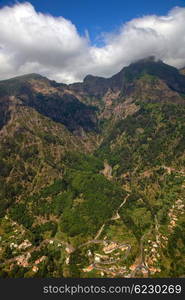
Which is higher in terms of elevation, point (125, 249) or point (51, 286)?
point (51, 286)

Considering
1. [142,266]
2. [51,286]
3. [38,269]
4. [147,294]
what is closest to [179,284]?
[147,294]

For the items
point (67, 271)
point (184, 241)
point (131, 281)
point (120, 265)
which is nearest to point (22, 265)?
point (67, 271)

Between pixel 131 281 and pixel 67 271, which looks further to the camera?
pixel 67 271

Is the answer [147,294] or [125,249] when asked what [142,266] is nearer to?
[125,249]

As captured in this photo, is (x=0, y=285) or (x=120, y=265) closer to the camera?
(x=0, y=285)

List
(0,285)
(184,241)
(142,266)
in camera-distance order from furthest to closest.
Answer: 1. (184,241)
2. (142,266)
3. (0,285)

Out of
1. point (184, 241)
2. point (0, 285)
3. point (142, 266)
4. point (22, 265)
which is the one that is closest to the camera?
point (0, 285)

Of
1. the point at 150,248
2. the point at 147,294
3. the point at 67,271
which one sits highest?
the point at 147,294

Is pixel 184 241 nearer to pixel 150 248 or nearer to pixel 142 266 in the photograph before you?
pixel 150 248

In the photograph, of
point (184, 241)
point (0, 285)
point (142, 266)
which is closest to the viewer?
point (0, 285)
